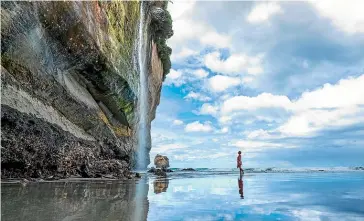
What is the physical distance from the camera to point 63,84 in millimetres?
14109

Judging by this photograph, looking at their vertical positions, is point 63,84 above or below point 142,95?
below

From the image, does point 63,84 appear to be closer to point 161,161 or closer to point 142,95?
point 142,95

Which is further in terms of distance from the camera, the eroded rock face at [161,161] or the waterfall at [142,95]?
the eroded rock face at [161,161]

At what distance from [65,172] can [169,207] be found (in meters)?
7.49

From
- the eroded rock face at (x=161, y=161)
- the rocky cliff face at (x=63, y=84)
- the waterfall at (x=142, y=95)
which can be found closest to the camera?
the rocky cliff face at (x=63, y=84)

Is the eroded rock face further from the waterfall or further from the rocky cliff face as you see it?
the rocky cliff face

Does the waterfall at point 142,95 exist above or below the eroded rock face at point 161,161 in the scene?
above

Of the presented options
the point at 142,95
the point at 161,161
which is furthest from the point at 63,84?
the point at 161,161

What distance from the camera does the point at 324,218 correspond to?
191 inches

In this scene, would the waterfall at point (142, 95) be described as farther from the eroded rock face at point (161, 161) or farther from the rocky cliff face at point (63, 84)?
the rocky cliff face at point (63, 84)

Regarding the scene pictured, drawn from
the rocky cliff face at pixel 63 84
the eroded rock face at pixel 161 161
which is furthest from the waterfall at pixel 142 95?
the rocky cliff face at pixel 63 84

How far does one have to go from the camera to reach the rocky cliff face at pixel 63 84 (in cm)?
969

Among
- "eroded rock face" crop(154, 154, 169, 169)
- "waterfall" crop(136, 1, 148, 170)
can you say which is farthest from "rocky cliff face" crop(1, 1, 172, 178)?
"eroded rock face" crop(154, 154, 169, 169)

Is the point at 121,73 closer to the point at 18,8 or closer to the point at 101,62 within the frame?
the point at 101,62
